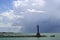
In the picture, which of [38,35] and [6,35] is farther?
[6,35]

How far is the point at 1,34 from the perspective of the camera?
52.5 m

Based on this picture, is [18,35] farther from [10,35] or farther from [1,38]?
[1,38]

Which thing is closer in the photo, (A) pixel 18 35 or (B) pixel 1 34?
(B) pixel 1 34

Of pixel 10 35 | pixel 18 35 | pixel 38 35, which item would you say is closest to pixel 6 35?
pixel 10 35

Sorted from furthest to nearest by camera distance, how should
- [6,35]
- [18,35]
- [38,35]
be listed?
[18,35] → [6,35] → [38,35]

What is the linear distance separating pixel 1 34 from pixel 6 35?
2.27 metres

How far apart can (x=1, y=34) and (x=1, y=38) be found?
1.30 metres

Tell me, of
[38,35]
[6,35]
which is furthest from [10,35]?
[38,35]

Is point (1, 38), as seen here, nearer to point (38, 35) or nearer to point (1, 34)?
point (1, 34)

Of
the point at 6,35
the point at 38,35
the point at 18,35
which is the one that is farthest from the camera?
the point at 18,35

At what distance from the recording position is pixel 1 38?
52.0 meters

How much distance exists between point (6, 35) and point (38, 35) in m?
11.1

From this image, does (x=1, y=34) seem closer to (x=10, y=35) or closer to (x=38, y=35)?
(x=10, y=35)

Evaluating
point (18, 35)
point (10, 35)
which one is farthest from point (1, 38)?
point (18, 35)
